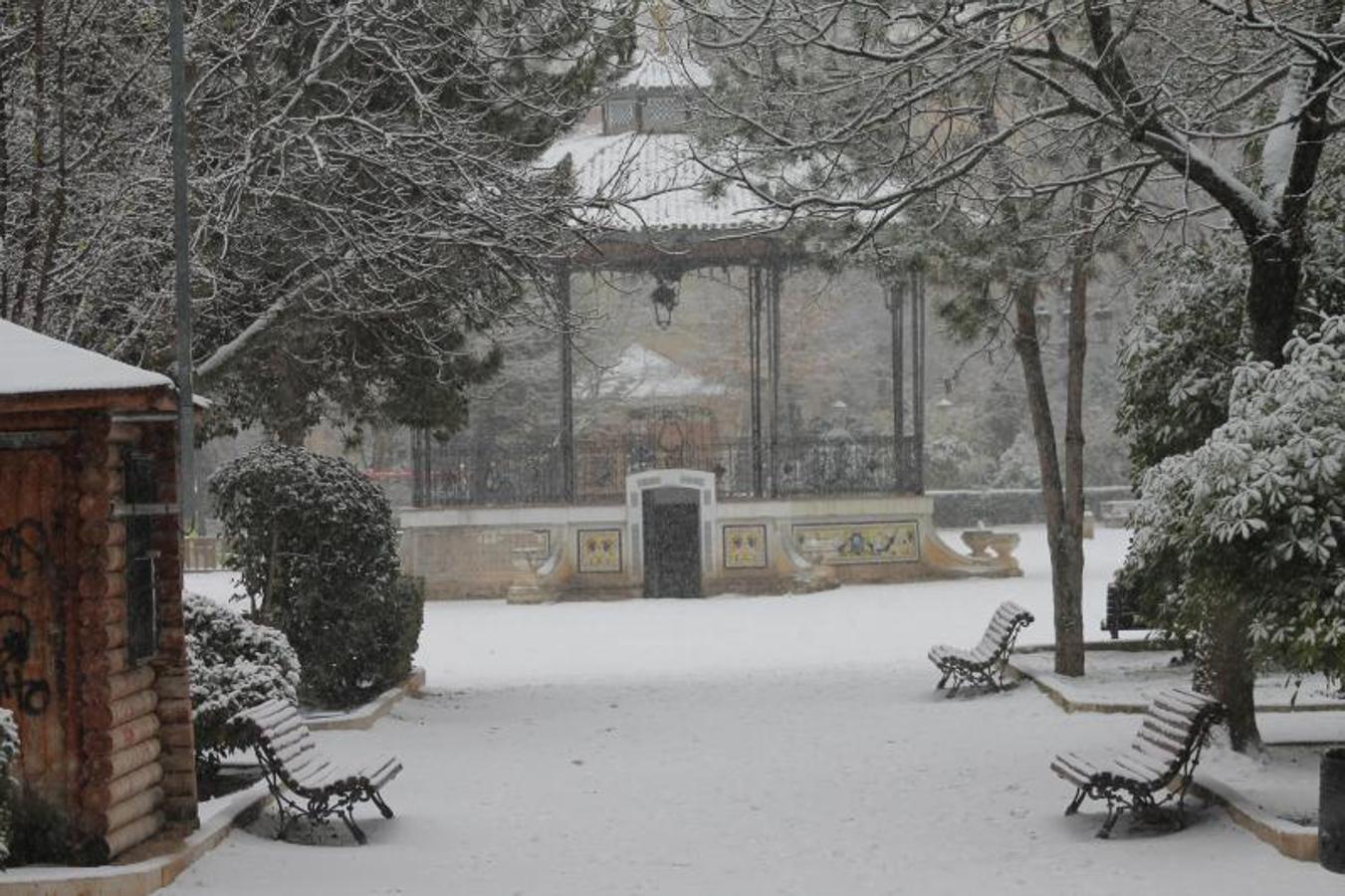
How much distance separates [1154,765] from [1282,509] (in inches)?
67.2

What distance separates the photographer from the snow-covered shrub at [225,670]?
10.3m

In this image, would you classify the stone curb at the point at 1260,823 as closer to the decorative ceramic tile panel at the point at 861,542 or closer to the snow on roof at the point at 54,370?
the snow on roof at the point at 54,370

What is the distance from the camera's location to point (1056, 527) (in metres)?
16.5

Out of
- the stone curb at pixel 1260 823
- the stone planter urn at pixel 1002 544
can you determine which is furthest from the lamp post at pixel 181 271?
the stone planter urn at pixel 1002 544

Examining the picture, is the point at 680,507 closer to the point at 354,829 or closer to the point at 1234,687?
the point at 1234,687

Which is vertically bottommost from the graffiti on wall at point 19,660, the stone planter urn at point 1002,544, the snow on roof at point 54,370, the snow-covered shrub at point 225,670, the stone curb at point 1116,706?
the stone curb at point 1116,706

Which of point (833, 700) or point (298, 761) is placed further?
point (833, 700)

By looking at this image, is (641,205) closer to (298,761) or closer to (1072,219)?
(1072,219)

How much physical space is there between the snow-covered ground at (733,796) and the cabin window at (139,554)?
1.19 meters

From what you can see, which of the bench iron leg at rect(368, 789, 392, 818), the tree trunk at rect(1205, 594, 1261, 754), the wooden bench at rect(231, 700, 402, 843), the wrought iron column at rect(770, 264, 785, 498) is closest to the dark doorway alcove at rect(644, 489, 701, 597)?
the wrought iron column at rect(770, 264, 785, 498)

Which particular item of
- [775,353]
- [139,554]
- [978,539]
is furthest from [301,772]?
[978,539]

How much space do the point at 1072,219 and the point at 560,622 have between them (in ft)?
49.9

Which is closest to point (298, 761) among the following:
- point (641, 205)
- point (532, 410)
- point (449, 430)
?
point (449, 430)

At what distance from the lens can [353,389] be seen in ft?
54.7
